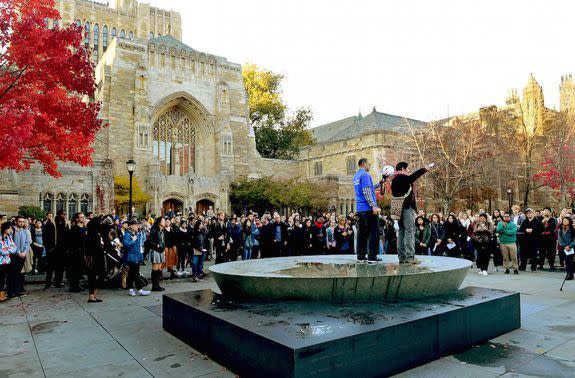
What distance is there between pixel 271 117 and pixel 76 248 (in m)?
38.8

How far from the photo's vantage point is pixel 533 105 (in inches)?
1713

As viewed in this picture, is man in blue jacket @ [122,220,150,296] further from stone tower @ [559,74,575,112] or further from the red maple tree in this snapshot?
stone tower @ [559,74,575,112]

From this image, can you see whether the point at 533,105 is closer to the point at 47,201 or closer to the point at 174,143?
the point at 174,143

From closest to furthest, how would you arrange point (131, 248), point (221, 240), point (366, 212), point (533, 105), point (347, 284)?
point (347, 284) → point (366, 212) → point (131, 248) → point (221, 240) → point (533, 105)

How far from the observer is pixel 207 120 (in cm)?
3488

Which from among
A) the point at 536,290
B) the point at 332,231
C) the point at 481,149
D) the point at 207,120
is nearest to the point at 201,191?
the point at 207,120

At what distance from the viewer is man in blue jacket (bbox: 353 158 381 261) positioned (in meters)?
6.53

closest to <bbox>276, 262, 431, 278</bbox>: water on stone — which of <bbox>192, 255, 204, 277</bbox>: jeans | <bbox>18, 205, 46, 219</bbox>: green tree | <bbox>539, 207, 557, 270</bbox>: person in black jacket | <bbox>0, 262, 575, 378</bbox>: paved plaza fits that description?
<bbox>0, 262, 575, 378</bbox>: paved plaza

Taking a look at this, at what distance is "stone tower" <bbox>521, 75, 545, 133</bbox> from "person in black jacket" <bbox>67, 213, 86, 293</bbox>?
45.9m

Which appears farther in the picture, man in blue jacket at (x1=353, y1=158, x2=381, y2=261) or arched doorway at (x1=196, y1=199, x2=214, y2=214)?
arched doorway at (x1=196, y1=199, x2=214, y2=214)

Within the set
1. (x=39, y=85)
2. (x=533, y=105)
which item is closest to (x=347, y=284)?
(x=39, y=85)

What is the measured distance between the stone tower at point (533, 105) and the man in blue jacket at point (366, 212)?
43.8 metres

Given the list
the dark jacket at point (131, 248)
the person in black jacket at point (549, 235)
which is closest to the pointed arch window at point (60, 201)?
the dark jacket at point (131, 248)

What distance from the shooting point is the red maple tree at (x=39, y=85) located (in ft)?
36.1
